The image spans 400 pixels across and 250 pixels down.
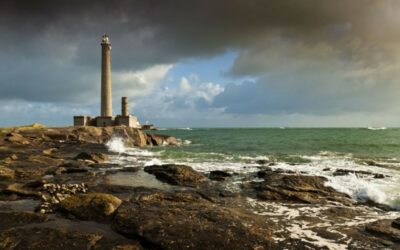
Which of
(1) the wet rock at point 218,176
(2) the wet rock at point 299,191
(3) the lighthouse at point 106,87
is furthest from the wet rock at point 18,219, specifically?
(3) the lighthouse at point 106,87

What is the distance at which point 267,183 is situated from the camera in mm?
16031

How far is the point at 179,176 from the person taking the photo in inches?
704

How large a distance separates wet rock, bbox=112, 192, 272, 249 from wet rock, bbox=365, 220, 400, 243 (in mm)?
2924

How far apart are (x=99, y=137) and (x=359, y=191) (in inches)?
1777

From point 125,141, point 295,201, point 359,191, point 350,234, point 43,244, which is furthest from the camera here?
point 125,141

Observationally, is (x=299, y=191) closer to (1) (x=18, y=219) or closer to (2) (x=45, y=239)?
(2) (x=45, y=239)

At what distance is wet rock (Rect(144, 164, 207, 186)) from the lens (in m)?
17.3

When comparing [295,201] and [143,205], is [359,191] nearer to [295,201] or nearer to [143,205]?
[295,201]

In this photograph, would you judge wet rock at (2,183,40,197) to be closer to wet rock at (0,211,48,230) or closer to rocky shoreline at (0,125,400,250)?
rocky shoreline at (0,125,400,250)

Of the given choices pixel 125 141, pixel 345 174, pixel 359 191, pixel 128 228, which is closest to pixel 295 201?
pixel 359 191

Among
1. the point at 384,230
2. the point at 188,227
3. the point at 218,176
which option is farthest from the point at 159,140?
the point at 384,230

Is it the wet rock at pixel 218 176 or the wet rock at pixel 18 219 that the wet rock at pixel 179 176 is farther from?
the wet rock at pixel 18 219

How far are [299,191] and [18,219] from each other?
34.2ft

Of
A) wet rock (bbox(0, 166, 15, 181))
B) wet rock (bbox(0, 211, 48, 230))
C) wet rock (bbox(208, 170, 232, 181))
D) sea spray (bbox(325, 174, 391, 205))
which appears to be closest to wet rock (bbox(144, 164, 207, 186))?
wet rock (bbox(208, 170, 232, 181))
